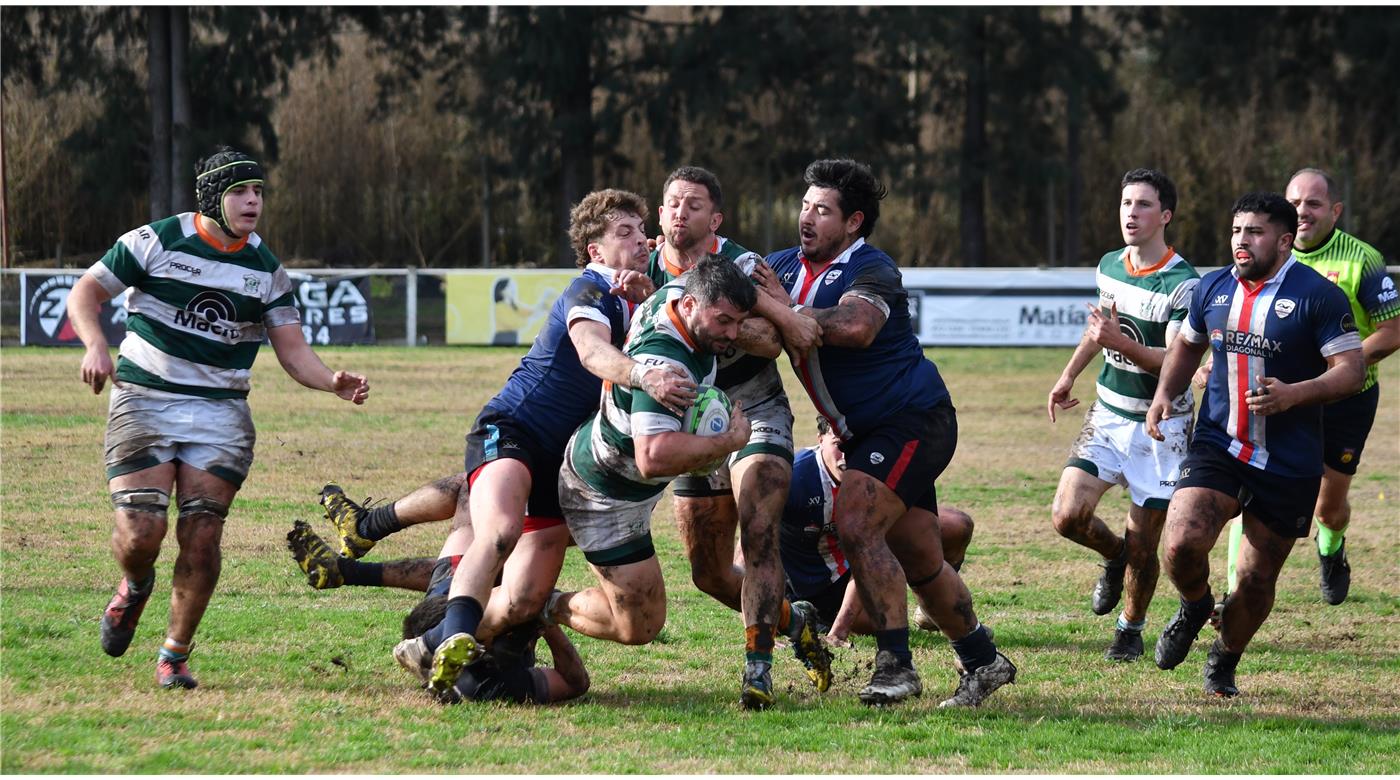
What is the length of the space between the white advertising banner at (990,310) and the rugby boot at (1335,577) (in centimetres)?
1491

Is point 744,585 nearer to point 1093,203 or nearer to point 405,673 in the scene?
point 405,673

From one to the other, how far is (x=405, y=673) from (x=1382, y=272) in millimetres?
5051

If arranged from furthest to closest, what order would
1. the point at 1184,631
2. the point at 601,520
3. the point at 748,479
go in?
the point at 1184,631 → the point at 748,479 → the point at 601,520

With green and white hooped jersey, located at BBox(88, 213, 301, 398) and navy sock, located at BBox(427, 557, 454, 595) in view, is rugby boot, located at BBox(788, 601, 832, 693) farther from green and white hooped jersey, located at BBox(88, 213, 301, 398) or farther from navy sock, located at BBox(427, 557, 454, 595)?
green and white hooped jersey, located at BBox(88, 213, 301, 398)

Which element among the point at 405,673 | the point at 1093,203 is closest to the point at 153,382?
the point at 405,673

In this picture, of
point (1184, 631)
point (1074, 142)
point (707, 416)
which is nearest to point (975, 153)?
point (1074, 142)

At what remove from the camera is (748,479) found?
19.8ft

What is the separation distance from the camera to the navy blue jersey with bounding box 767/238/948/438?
20.1 ft

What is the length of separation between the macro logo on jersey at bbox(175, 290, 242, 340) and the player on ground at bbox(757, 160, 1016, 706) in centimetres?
215

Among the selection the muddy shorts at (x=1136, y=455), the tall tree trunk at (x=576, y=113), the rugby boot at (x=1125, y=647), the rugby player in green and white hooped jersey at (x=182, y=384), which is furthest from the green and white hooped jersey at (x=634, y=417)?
the tall tree trunk at (x=576, y=113)

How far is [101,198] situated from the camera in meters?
30.5

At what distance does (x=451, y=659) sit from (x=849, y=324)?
190cm

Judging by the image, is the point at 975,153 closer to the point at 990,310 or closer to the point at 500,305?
the point at 990,310

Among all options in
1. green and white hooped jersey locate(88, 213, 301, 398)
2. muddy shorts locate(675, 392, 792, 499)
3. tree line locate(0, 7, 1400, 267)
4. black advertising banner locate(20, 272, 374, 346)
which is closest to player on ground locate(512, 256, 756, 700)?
muddy shorts locate(675, 392, 792, 499)
